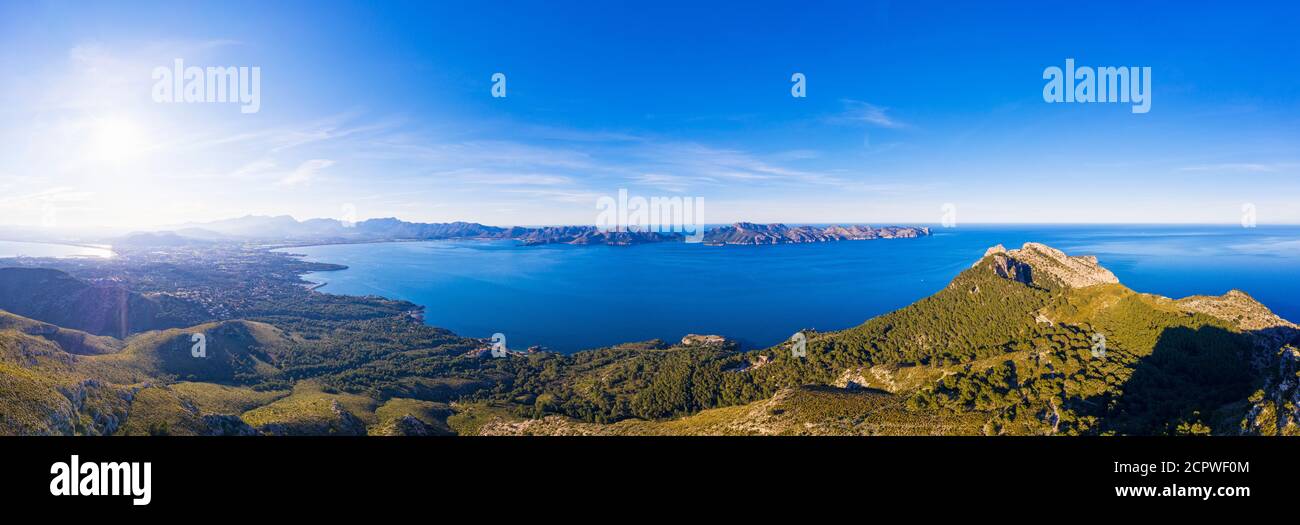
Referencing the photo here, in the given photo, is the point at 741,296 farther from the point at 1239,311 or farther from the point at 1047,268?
the point at 1239,311

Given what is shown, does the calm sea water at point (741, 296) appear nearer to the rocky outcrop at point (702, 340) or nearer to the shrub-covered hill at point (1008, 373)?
the rocky outcrop at point (702, 340)

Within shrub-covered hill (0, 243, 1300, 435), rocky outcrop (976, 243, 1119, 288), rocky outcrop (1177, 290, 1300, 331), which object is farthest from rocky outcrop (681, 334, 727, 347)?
rocky outcrop (1177, 290, 1300, 331)

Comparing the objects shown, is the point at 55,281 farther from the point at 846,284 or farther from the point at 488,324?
the point at 846,284

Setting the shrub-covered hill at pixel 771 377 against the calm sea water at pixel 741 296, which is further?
the calm sea water at pixel 741 296

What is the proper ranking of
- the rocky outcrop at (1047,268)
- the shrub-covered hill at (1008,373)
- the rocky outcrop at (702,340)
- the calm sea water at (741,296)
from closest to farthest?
1. the shrub-covered hill at (1008,373)
2. the rocky outcrop at (1047,268)
3. the rocky outcrop at (702,340)
4. the calm sea water at (741,296)

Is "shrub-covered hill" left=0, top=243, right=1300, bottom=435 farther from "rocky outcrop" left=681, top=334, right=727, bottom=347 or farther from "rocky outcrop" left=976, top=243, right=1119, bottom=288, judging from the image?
"rocky outcrop" left=681, top=334, right=727, bottom=347

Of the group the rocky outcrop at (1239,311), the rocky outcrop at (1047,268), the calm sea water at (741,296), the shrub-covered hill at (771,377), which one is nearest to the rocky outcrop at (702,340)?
the shrub-covered hill at (771,377)
